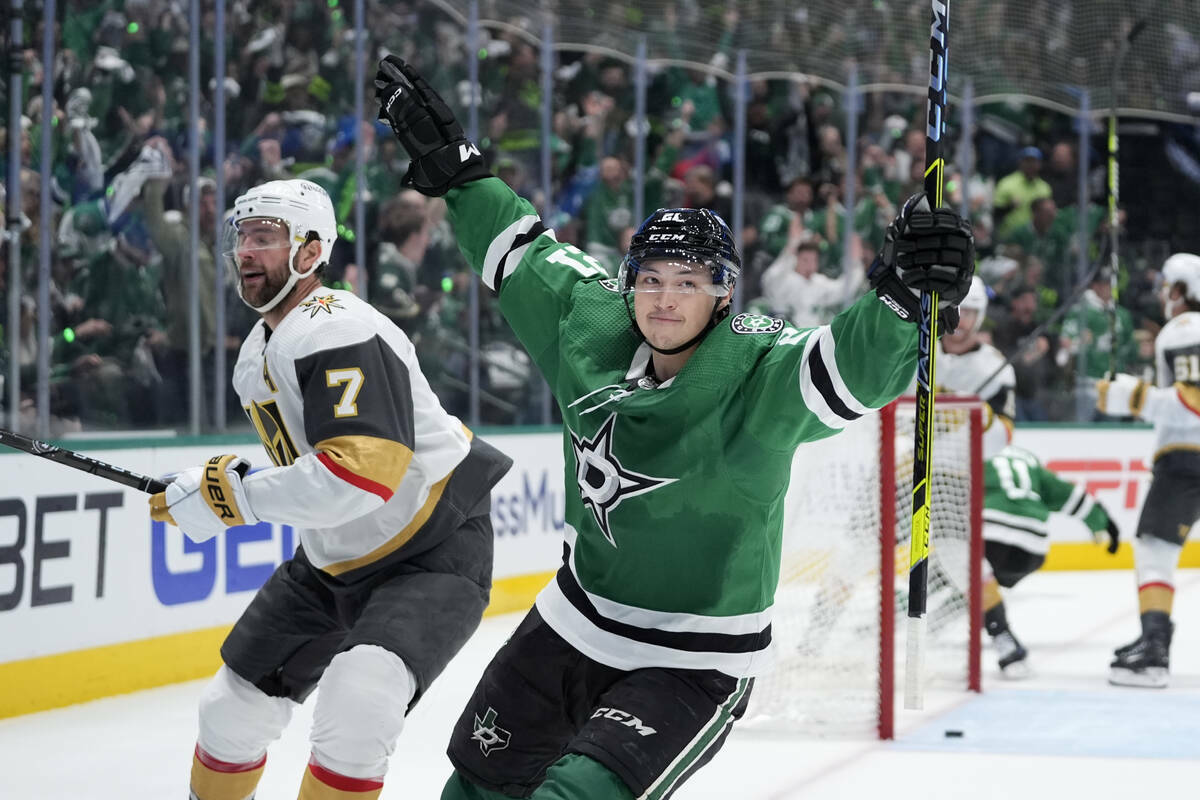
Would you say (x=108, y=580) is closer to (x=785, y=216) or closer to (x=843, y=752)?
(x=843, y=752)

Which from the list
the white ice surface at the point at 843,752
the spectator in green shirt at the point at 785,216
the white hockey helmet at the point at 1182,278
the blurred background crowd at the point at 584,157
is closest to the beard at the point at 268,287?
the white ice surface at the point at 843,752

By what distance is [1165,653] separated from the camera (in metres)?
5.54

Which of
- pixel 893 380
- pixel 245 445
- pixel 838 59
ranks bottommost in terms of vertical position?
pixel 245 445

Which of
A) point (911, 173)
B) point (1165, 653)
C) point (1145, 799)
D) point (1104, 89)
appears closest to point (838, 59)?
point (911, 173)

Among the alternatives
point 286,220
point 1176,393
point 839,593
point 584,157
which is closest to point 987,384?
point 1176,393

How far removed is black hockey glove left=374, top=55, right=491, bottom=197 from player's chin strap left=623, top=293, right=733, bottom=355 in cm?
45

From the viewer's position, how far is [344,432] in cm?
257

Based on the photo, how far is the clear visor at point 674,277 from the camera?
2258mm

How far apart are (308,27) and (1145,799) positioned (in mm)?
4464

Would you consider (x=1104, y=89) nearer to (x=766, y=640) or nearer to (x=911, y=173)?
(x=911, y=173)

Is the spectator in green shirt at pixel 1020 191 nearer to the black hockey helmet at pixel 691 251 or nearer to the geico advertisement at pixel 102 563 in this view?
the geico advertisement at pixel 102 563

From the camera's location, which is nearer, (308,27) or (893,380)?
(893,380)

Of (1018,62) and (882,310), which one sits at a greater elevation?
(1018,62)

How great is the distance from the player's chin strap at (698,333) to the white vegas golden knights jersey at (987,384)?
12.7 ft
